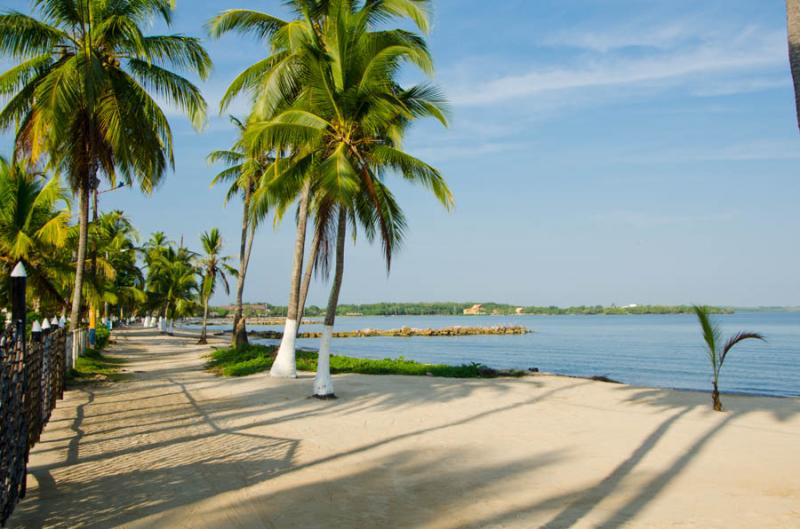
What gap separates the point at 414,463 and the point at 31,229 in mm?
19111

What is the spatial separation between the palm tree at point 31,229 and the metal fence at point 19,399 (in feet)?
36.8

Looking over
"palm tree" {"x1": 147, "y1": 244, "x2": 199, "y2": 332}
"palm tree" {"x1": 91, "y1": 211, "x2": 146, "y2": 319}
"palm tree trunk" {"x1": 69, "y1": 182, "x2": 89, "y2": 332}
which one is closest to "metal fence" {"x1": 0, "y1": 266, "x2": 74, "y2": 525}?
"palm tree trunk" {"x1": 69, "y1": 182, "x2": 89, "y2": 332}

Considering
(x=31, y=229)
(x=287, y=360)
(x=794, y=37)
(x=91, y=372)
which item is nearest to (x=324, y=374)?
(x=287, y=360)

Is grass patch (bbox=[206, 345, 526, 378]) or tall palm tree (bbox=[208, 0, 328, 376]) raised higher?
tall palm tree (bbox=[208, 0, 328, 376])

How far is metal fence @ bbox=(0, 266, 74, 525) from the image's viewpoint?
5.00 meters

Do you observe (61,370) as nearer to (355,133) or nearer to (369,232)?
(369,232)

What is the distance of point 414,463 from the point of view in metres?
7.38

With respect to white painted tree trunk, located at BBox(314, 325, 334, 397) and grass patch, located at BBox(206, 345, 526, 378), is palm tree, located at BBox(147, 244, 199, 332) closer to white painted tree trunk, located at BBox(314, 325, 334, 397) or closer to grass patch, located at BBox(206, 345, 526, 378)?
grass patch, located at BBox(206, 345, 526, 378)

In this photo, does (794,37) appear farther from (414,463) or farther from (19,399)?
(19,399)

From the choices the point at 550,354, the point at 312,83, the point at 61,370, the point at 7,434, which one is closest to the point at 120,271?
the point at 550,354

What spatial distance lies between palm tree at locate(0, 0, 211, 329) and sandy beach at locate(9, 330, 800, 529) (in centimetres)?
609

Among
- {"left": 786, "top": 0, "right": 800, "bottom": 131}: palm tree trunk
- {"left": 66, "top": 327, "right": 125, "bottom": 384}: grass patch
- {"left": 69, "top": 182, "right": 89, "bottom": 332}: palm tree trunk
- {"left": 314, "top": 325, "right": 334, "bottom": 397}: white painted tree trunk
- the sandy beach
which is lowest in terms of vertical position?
{"left": 66, "top": 327, "right": 125, "bottom": 384}: grass patch

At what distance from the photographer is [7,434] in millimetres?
5098

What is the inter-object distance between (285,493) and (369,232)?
8.24 m
